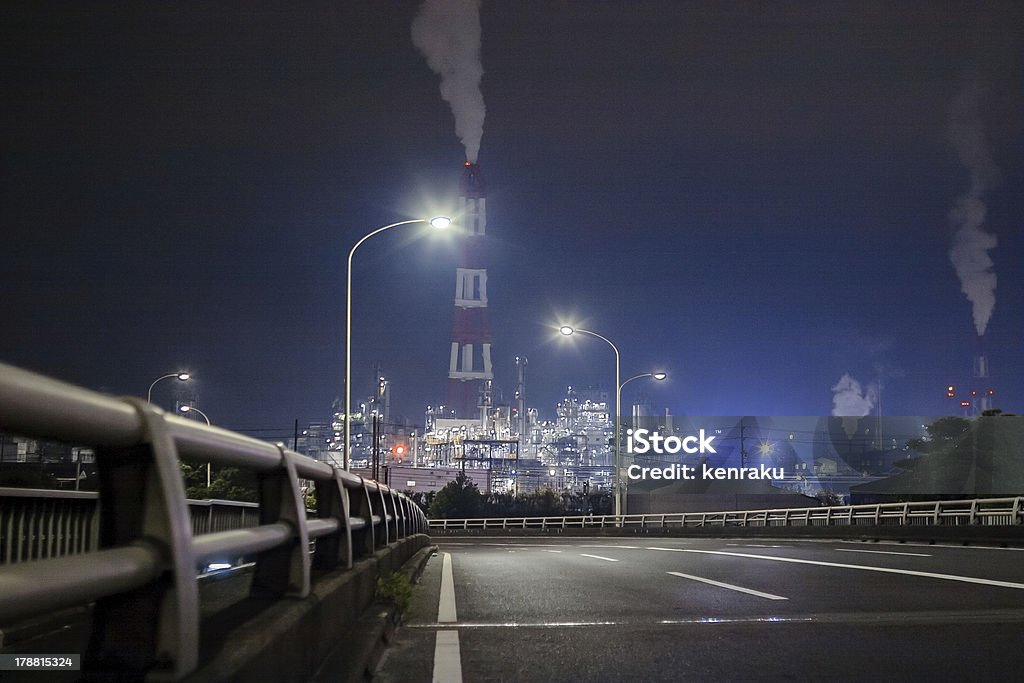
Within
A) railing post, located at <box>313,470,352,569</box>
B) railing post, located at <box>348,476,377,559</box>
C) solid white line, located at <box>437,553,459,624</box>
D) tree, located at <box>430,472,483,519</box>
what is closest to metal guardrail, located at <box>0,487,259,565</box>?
railing post, located at <box>348,476,377,559</box>

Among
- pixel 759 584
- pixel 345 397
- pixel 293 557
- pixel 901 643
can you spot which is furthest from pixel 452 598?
pixel 345 397

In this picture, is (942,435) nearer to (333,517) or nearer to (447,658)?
(447,658)

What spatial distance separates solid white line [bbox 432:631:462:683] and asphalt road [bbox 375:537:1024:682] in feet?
0.04

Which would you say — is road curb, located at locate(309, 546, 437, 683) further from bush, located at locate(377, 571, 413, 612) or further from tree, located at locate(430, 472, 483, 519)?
tree, located at locate(430, 472, 483, 519)

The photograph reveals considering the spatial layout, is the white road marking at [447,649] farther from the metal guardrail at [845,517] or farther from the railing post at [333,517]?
the metal guardrail at [845,517]

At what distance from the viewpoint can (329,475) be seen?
651 centimetres

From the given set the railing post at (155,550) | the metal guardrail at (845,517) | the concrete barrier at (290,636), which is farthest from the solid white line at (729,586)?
the metal guardrail at (845,517)

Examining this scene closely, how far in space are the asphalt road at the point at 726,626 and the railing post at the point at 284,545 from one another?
51.3 inches

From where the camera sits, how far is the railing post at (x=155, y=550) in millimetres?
2887

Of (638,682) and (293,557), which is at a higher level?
(293,557)

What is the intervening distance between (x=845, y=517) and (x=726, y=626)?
110 ft

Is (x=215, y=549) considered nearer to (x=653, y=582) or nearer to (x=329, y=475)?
(x=329, y=475)

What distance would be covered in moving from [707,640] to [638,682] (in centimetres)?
151

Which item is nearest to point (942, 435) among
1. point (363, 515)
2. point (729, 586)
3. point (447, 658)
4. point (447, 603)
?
point (729, 586)
